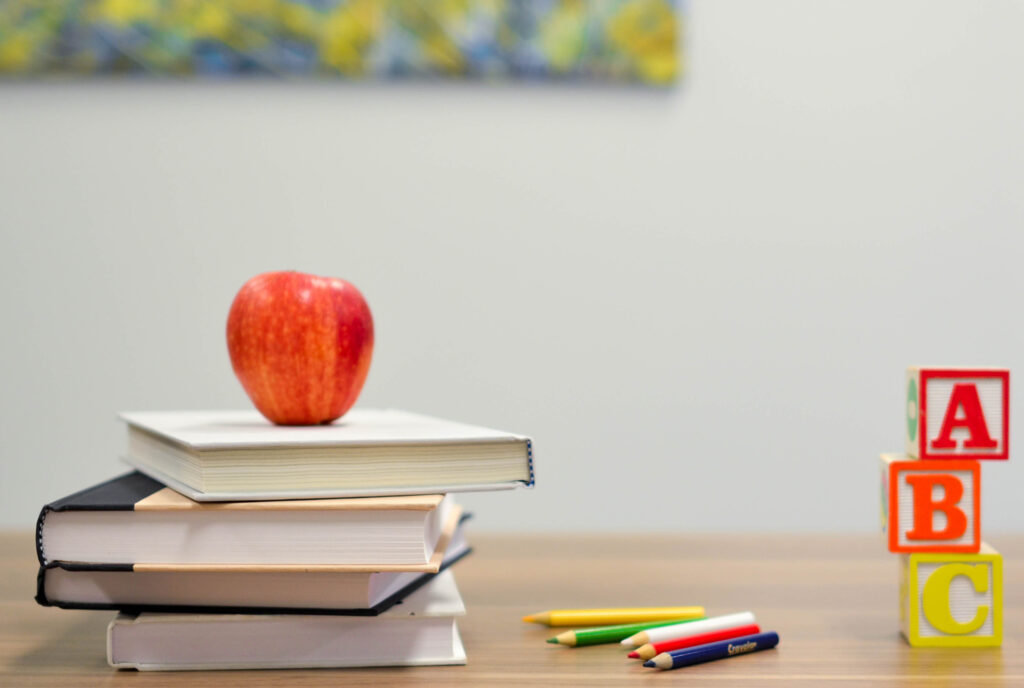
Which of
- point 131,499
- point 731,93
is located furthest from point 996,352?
point 131,499

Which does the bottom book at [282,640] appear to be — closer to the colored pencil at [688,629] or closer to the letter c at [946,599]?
the colored pencil at [688,629]

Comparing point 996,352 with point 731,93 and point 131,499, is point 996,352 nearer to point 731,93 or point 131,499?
point 731,93

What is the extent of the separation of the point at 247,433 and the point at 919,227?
1233mm

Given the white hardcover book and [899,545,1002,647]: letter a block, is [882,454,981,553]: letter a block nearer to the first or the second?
[899,545,1002,647]: letter a block

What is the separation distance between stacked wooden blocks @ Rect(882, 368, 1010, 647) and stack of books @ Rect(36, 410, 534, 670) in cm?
27

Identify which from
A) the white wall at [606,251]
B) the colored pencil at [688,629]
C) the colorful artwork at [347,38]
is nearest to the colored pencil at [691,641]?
the colored pencil at [688,629]

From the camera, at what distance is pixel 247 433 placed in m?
0.58

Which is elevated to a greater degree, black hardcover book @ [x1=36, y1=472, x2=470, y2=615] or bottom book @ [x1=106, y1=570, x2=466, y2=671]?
black hardcover book @ [x1=36, y1=472, x2=470, y2=615]

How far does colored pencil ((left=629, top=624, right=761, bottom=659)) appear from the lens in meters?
0.52

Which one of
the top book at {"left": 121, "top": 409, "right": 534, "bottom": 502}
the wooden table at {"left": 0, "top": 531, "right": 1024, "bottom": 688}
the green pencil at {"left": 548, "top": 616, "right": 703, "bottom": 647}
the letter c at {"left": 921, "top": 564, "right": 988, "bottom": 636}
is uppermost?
the top book at {"left": 121, "top": 409, "right": 534, "bottom": 502}

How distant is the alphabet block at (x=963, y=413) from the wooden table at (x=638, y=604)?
12cm

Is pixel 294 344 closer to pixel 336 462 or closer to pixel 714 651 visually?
pixel 336 462

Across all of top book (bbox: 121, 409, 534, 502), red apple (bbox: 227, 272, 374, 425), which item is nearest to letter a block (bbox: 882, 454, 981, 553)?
top book (bbox: 121, 409, 534, 502)

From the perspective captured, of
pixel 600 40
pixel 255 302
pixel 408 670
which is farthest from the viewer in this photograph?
pixel 600 40
